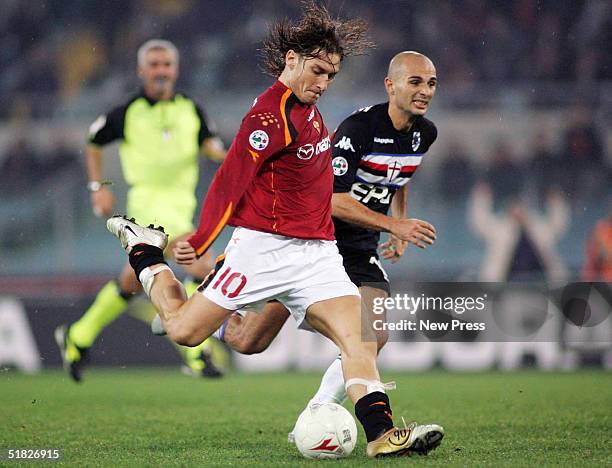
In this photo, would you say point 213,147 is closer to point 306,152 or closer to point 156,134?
point 156,134

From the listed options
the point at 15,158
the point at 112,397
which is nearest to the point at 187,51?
the point at 15,158

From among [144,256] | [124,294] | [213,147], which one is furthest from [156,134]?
[144,256]

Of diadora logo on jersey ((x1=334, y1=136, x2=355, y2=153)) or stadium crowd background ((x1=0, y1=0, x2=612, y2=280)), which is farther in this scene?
stadium crowd background ((x1=0, y1=0, x2=612, y2=280))

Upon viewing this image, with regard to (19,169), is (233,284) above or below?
below

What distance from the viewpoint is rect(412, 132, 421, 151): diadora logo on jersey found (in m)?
5.75

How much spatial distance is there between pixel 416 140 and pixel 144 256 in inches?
67.0

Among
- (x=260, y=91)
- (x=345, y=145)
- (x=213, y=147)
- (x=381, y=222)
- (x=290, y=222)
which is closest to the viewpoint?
(x=290, y=222)

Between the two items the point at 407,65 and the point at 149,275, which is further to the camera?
the point at 407,65

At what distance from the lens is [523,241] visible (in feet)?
38.5

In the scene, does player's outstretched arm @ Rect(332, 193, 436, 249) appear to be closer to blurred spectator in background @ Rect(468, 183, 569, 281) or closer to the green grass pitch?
the green grass pitch

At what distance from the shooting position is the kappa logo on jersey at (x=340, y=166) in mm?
5492

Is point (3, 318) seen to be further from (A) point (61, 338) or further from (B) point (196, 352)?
(B) point (196, 352)

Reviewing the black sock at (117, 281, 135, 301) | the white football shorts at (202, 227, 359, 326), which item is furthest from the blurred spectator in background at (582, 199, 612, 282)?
the white football shorts at (202, 227, 359, 326)

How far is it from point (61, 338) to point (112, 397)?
71 cm
